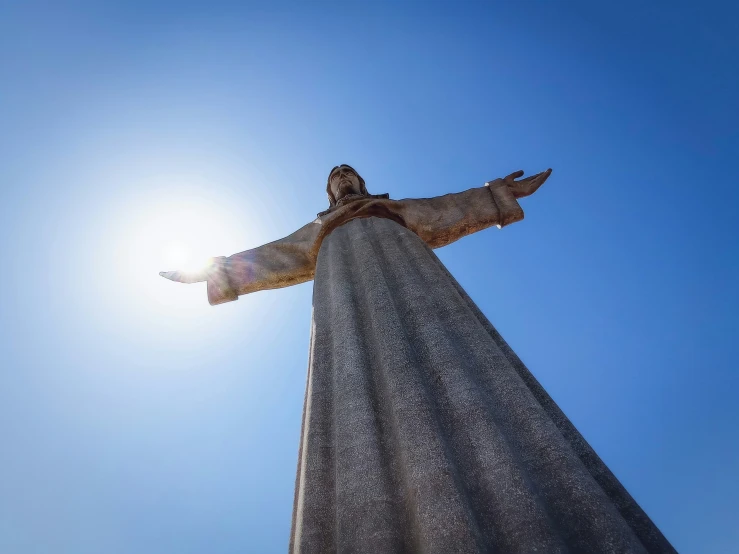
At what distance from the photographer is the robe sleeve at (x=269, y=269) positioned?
809cm

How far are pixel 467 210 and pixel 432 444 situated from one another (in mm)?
5872

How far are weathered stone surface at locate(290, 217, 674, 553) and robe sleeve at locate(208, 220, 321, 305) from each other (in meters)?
3.39

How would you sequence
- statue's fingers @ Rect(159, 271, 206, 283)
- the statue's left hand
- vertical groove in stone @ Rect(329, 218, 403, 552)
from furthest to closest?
the statue's left hand, statue's fingers @ Rect(159, 271, 206, 283), vertical groove in stone @ Rect(329, 218, 403, 552)

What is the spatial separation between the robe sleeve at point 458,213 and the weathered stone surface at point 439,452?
343 centimetres

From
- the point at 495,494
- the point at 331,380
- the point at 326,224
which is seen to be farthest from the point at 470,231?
the point at 495,494

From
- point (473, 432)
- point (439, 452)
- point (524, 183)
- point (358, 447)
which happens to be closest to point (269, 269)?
point (524, 183)

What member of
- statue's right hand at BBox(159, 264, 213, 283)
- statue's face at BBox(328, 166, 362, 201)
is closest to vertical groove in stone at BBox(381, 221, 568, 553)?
statue's right hand at BBox(159, 264, 213, 283)

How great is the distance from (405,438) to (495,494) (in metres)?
0.62

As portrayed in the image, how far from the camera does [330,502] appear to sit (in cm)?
312

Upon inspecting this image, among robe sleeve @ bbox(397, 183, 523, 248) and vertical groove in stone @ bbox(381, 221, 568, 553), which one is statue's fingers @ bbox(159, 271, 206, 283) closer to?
robe sleeve @ bbox(397, 183, 523, 248)

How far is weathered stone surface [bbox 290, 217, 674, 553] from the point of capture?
252 centimetres

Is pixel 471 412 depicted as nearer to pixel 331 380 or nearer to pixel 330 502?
pixel 330 502

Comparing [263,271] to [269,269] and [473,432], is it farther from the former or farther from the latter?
[473,432]

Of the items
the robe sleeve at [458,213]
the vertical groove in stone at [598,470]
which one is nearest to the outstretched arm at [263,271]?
the robe sleeve at [458,213]
